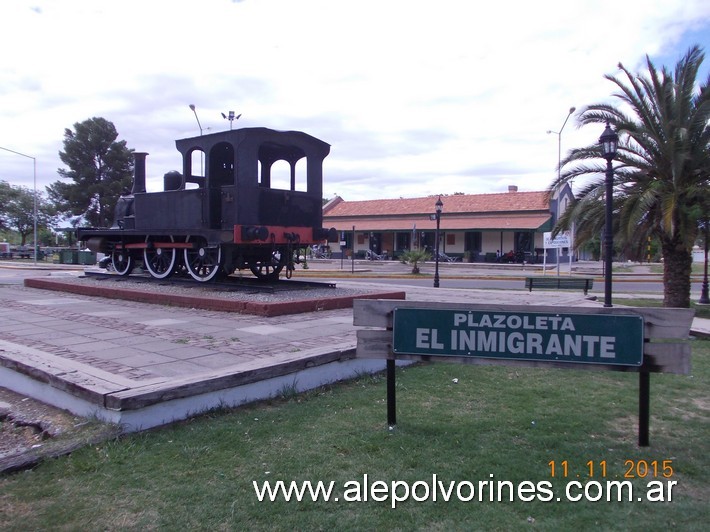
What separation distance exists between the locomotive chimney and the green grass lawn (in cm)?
1141

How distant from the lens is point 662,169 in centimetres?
1212

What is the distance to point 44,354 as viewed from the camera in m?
5.89

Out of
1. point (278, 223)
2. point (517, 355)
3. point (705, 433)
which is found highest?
point (278, 223)

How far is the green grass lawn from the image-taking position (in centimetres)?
313

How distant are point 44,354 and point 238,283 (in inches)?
275

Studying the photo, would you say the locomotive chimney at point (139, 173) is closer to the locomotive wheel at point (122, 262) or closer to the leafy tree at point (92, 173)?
the locomotive wheel at point (122, 262)

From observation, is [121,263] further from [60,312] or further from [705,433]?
[705,433]

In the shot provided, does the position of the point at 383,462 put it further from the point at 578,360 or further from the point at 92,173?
the point at 92,173

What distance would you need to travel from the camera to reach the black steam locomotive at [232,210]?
1151cm

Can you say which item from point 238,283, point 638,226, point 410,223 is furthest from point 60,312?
point 410,223

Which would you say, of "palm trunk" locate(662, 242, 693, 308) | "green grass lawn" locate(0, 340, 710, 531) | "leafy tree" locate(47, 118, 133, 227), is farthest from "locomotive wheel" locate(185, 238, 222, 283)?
"leafy tree" locate(47, 118, 133, 227)

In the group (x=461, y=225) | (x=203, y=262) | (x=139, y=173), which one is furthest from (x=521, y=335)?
(x=461, y=225)

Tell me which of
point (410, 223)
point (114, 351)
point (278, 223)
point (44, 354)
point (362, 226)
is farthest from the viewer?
point (362, 226)

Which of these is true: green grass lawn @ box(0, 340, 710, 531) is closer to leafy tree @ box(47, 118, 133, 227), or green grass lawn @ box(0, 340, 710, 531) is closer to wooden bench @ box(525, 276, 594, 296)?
wooden bench @ box(525, 276, 594, 296)
